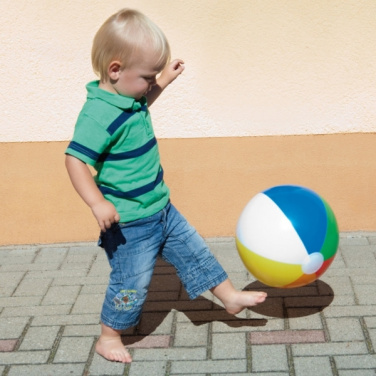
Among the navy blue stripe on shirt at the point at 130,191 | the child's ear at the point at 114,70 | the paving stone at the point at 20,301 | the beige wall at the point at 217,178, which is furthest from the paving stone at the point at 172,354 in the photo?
the beige wall at the point at 217,178

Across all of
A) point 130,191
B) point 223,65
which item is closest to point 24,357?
point 130,191

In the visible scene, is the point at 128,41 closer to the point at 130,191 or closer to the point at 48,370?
the point at 130,191

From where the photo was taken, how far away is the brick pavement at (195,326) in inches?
134

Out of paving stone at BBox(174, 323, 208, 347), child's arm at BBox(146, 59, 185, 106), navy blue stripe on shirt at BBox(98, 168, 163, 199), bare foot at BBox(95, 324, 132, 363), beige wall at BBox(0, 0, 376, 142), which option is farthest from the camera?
beige wall at BBox(0, 0, 376, 142)

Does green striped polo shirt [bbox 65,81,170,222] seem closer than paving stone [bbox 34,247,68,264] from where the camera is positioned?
Yes

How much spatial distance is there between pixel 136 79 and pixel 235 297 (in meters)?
1.21

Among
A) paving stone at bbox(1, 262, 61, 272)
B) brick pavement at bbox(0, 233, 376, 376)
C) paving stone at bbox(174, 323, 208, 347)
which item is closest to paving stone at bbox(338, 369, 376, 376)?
brick pavement at bbox(0, 233, 376, 376)

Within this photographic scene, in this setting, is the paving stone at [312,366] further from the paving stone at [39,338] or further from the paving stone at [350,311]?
the paving stone at [39,338]

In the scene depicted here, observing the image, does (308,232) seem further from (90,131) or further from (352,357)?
(90,131)

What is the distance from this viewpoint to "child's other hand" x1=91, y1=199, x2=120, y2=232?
3.15 meters

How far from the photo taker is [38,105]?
478cm

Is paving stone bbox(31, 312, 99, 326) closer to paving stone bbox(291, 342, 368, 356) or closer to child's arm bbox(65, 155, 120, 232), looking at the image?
child's arm bbox(65, 155, 120, 232)

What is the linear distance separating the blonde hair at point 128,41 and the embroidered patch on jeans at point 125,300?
1053 mm

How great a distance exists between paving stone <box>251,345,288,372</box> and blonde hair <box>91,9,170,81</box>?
1.41m
